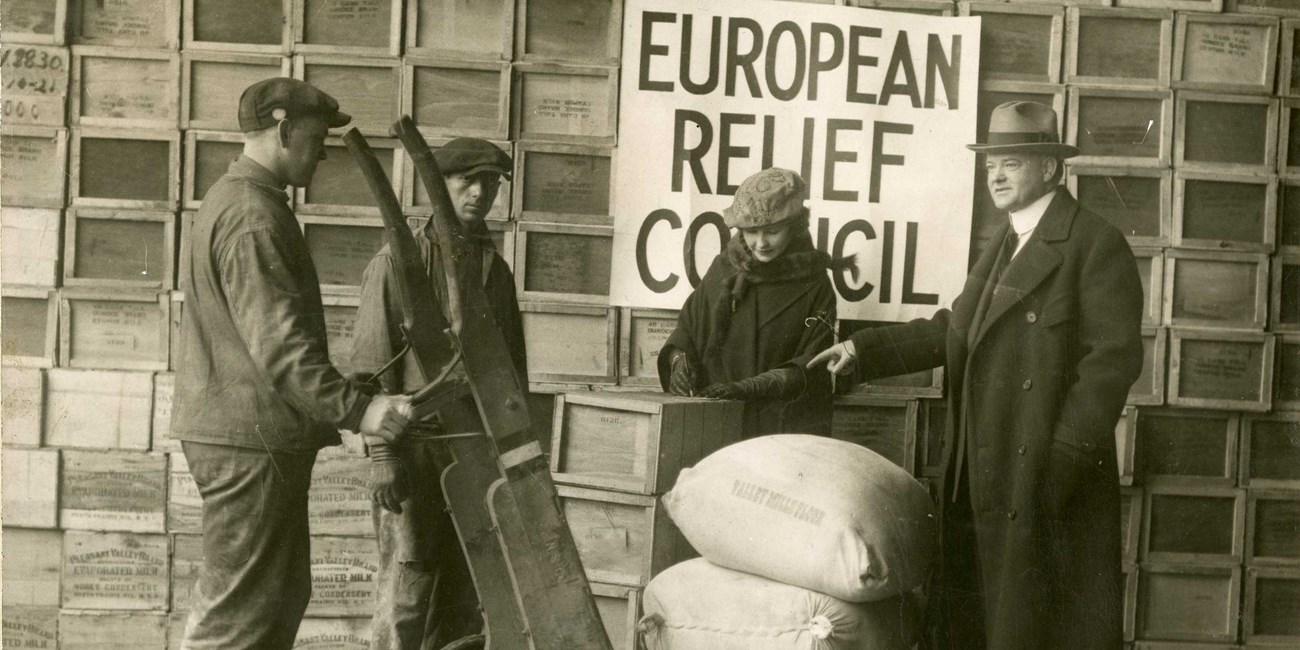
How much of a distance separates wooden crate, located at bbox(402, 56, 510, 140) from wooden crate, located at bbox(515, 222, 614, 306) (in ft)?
1.31

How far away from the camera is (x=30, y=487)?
3826 mm

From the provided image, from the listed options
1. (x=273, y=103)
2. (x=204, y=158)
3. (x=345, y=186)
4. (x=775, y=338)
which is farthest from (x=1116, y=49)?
(x=204, y=158)

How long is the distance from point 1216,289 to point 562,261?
8.12 ft

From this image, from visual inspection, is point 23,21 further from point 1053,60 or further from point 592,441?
point 1053,60

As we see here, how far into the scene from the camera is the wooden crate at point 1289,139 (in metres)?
4.08

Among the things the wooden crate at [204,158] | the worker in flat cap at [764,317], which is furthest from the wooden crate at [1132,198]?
the wooden crate at [204,158]

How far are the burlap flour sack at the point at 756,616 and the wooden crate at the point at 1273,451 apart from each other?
199 centimetres

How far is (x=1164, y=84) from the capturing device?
410 centimetres

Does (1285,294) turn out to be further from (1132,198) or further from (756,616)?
(756,616)

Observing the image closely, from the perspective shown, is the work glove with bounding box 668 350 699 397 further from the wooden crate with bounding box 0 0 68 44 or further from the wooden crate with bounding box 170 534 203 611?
the wooden crate with bounding box 0 0 68 44

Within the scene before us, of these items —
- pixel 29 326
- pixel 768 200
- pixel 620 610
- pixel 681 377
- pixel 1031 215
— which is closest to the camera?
pixel 1031 215

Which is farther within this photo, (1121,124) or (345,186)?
(1121,124)

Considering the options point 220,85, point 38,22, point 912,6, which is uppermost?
point 912,6

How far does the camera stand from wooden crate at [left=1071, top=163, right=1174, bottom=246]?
13.5 feet
